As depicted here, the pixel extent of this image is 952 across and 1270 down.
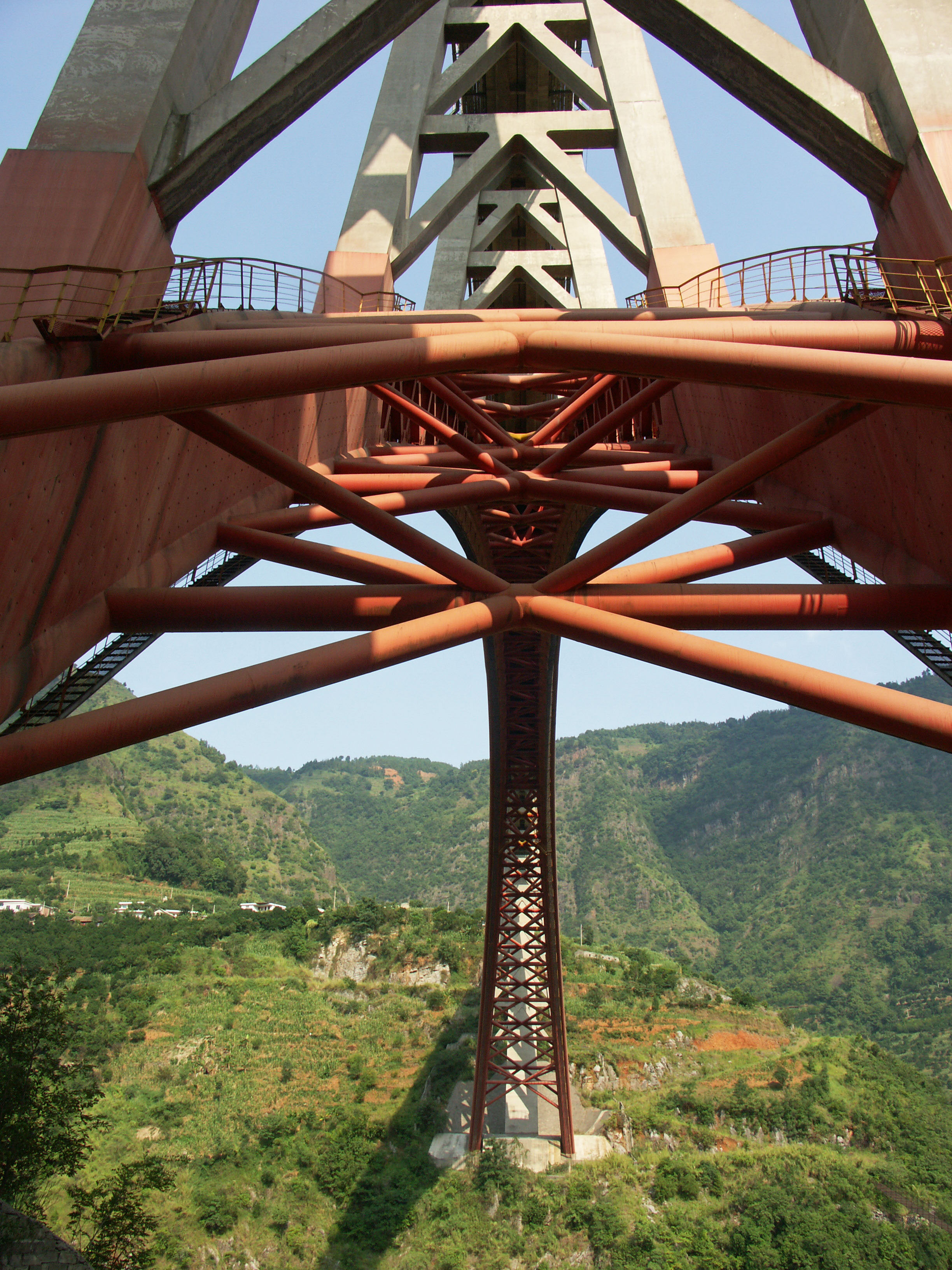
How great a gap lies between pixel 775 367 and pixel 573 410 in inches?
281

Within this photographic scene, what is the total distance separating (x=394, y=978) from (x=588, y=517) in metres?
61.8

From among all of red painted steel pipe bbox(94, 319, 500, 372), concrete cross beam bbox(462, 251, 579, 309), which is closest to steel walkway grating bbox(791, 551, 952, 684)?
red painted steel pipe bbox(94, 319, 500, 372)

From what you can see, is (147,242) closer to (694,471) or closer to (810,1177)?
(694,471)


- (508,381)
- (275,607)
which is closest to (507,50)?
(508,381)

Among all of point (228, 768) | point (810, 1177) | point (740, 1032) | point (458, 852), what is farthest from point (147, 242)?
point (228, 768)

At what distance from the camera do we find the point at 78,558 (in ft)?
24.8

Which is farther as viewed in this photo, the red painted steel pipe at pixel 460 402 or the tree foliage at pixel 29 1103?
the tree foliage at pixel 29 1103

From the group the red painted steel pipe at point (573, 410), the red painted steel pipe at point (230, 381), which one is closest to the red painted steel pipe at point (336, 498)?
the red painted steel pipe at point (230, 381)

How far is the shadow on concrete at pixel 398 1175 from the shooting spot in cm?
4103

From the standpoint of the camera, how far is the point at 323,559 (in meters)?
9.31

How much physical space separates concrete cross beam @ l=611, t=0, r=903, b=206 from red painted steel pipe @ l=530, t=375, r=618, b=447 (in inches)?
141

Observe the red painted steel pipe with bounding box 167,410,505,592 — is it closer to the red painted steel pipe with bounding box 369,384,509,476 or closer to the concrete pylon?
the red painted steel pipe with bounding box 369,384,509,476

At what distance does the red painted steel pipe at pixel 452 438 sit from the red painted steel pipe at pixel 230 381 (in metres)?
5.20

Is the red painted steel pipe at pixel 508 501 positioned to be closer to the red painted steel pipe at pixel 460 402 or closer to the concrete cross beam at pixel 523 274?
the red painted steel pipe at pixel 460 402
